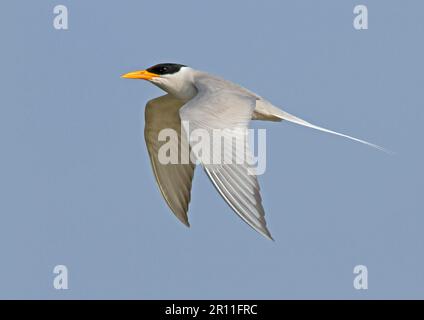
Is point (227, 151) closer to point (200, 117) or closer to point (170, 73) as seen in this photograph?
point (200, 117)

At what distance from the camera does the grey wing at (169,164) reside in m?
10.9

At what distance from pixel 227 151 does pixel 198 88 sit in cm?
225

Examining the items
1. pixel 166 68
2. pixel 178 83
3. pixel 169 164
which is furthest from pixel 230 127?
pixel 169 164

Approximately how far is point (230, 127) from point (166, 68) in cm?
243

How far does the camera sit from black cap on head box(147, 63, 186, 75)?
Answer: 35.7 feet

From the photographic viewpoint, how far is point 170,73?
35.6ft

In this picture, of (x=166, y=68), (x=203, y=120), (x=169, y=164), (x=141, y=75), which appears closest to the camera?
(x=203, y=120)

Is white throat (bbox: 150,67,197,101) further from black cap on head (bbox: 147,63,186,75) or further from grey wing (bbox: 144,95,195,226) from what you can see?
grey wing (bbox: 144,95,195,226)

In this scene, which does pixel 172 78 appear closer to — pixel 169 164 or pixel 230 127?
pixel 169 164

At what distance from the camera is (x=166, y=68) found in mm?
10891

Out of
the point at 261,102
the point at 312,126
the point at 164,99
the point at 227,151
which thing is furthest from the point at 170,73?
the point at 227,151

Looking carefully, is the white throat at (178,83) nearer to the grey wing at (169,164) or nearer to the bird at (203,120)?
the bird at (203,120)

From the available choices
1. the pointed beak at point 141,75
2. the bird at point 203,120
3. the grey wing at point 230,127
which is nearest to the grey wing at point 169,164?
the bird at point 203,120

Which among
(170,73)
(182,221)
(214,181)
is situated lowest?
(182,221)
